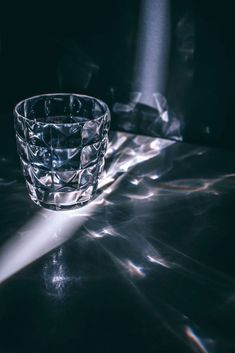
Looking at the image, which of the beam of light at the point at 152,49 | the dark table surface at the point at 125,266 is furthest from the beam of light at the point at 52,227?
the beam of light at the point at 152,49

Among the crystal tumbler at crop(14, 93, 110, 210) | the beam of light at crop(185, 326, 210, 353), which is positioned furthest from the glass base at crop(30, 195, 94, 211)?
the beam of light at crop(185, 326, 210, 353)

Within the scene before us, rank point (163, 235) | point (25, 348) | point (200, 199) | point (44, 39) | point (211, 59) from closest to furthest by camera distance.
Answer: point (25, 348)
point (163, 235)
point (200, 199)
point (211, 59)
point (44, 39)

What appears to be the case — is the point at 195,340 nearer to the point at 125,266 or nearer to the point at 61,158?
the point at 125,266

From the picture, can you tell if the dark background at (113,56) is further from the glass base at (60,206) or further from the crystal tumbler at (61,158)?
the glass base at (60,206)

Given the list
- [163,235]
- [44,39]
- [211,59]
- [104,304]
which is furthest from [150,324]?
[44,39]

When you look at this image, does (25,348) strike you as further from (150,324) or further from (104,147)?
(104,147)

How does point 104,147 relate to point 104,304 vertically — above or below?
above

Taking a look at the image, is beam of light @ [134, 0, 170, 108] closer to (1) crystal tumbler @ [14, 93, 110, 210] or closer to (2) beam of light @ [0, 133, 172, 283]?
(2) beam of light @ [0, 133, 172, 283]
